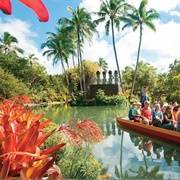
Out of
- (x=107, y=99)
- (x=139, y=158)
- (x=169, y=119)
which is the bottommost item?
(x=139, y=158)

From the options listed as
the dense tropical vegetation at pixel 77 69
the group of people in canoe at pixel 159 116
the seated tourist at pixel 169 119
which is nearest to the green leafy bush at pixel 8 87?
the dense tropical vegetation at pixel 77 69

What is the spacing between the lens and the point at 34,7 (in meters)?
0.36

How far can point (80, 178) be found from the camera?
293cm

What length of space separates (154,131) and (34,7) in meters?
7.31

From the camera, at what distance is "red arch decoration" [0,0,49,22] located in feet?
1.19

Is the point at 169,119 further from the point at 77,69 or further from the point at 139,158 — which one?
the point at 77,69

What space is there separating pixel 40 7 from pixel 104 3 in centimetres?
2393

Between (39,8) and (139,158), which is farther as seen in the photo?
(139,158)

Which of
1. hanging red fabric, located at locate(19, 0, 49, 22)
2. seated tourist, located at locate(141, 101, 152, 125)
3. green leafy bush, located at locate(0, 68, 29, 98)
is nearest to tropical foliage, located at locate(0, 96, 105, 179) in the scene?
hanging red fabric, located at locate(19, 0, 49, 22)

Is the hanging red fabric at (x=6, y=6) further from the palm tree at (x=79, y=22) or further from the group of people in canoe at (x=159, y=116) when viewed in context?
the palm tree at (x=79, y=22)

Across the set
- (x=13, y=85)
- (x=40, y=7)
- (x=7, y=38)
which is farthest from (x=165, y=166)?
(x=7, y=38)

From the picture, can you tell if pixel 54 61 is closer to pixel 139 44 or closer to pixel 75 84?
pixel 75 84

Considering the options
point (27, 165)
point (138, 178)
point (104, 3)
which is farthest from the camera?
point (104, 3)

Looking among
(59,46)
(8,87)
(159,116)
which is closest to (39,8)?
(159,116)
